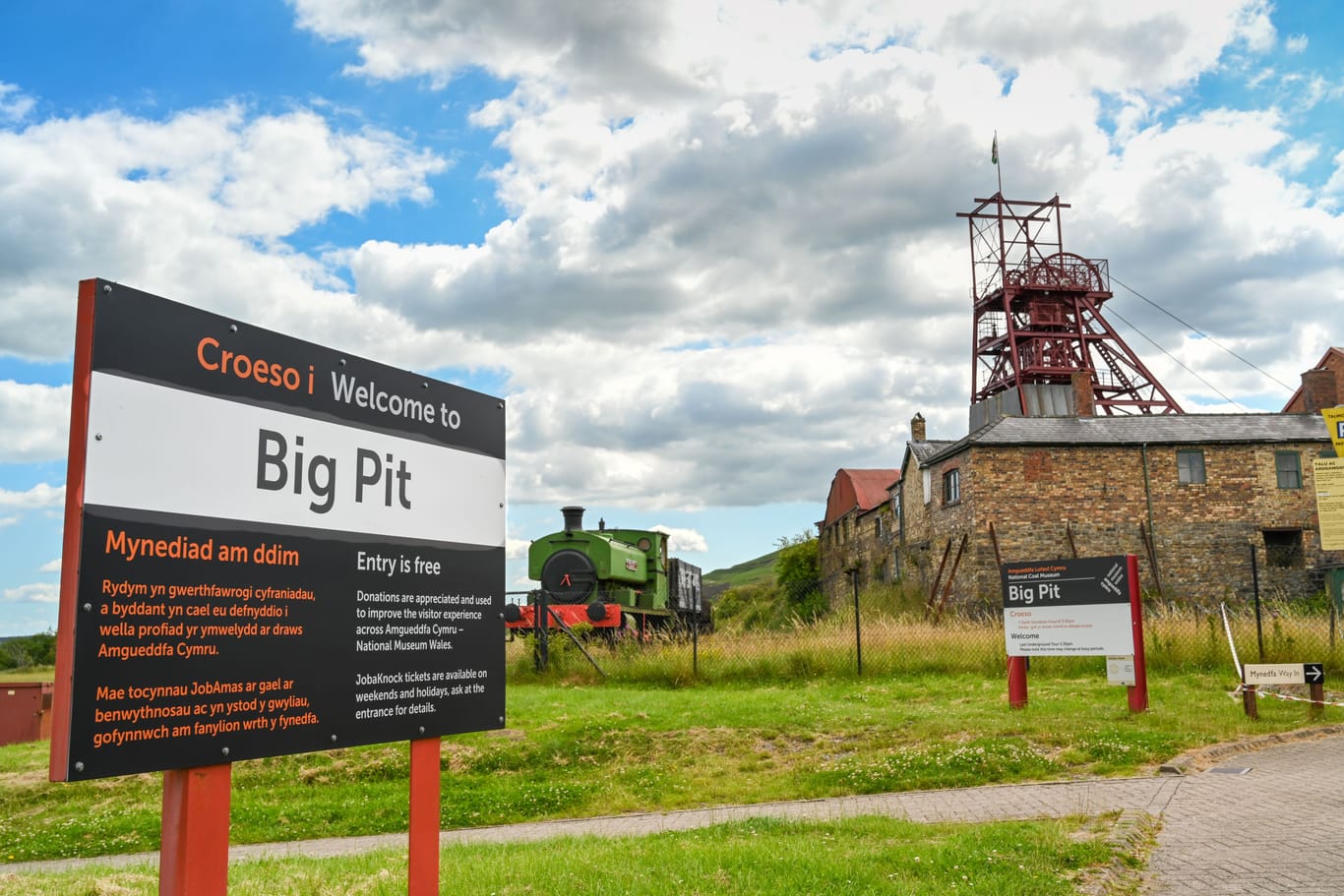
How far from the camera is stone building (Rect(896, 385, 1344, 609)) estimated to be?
32.5 metres

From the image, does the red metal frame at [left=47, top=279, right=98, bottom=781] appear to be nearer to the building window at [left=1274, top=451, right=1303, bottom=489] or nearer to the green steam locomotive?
the green steam locomotive

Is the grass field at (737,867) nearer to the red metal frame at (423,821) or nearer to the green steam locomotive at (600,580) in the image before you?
the red metal frame at (423,821)

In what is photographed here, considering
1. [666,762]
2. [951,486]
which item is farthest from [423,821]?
[951,486]

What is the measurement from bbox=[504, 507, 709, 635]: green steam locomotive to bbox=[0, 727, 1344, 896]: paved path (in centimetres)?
1153

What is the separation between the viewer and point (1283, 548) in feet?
109

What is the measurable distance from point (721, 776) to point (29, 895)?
6693mm

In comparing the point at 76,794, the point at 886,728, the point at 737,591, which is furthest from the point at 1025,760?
the point at 737,591

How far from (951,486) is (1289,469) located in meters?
10.4

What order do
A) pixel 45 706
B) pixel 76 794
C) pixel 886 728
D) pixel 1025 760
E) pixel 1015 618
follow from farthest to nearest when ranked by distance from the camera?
pixel 45 706, pixel 1015 618, pixel 886 728, pixel 76 794, pixel 1025 760

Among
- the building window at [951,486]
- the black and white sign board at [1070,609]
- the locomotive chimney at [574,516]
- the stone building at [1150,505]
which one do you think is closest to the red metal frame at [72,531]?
the black and white sign board at [1070,609]

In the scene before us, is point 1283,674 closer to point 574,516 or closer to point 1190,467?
point 574,516

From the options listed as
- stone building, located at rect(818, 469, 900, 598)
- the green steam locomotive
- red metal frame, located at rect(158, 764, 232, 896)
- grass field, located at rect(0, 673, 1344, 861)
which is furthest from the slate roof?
red metal frame, located at rect(158, 764, 232, 896)

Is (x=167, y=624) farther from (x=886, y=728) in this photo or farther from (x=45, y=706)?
(x=45, y=706)

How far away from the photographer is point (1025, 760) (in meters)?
10.8
